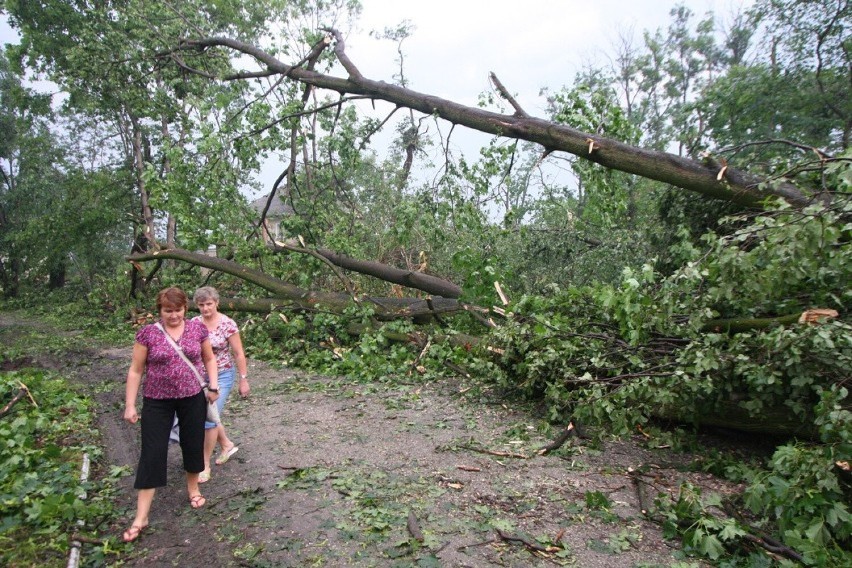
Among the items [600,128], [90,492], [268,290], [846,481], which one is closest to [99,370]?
[268,290]

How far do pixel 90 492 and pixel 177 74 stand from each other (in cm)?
757

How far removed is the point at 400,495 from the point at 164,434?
4.76 ft

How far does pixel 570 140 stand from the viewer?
19.7 feet

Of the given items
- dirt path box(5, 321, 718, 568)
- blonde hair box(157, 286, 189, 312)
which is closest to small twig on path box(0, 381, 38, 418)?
dirt path box(5, 321, 718, 568)

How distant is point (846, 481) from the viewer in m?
2.91

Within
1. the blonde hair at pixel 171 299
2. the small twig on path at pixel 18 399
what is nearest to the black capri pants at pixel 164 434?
the blonde hair at pixel 171 299

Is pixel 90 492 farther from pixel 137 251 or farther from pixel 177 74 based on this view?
pixel 137 251

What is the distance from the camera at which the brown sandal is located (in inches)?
119

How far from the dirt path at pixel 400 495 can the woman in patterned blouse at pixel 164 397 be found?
0.94ft

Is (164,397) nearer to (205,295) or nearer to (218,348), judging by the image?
(218,348)

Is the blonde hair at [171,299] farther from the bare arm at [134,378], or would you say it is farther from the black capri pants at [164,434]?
the black capri pants at [164,434]

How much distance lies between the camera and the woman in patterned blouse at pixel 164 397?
3176 mm

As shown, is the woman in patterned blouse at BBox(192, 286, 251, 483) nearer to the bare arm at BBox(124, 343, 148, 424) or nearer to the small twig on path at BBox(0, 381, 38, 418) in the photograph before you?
the bare arm at BBox(124, 343, 148, 424)

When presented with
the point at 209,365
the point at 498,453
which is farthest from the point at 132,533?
the point at 498,453
